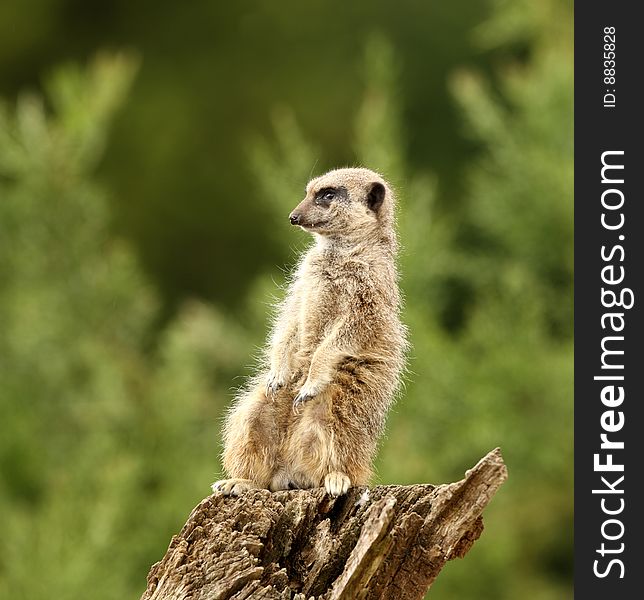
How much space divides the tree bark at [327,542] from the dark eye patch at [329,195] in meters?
1.42

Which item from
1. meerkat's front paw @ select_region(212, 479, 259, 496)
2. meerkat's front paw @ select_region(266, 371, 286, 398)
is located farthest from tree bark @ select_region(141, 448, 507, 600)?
meerkat's front paw @ select_region(266, 371, 286, 398)

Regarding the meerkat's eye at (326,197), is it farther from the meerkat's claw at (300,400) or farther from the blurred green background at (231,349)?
the blurred green background at (231,349)

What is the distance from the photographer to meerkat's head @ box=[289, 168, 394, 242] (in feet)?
Result: 20.0

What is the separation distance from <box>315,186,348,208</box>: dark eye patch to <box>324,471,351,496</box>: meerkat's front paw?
131cm

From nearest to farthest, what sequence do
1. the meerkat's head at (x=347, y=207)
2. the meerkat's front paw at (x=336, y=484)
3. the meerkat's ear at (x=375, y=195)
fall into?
1. the meerkat's front paw at (x=336, y=484)
2. the meerkat's head at (x=347, y=207)
3. the meerkat's ear at (x=375, y=195)

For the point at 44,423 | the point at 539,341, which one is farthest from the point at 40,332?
the point at 539,341

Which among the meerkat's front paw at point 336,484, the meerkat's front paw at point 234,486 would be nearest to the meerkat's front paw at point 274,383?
the meerkat's front paw at point 234,486

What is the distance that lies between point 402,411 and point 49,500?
363 centimetres

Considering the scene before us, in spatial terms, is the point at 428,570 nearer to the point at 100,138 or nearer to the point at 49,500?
the point at 49,500

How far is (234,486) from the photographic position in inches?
224

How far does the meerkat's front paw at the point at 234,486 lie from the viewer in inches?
220

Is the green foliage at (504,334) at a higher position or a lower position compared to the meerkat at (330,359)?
higher

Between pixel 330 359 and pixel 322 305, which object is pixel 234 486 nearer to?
pixel 330 359

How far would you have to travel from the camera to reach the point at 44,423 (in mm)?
13539
